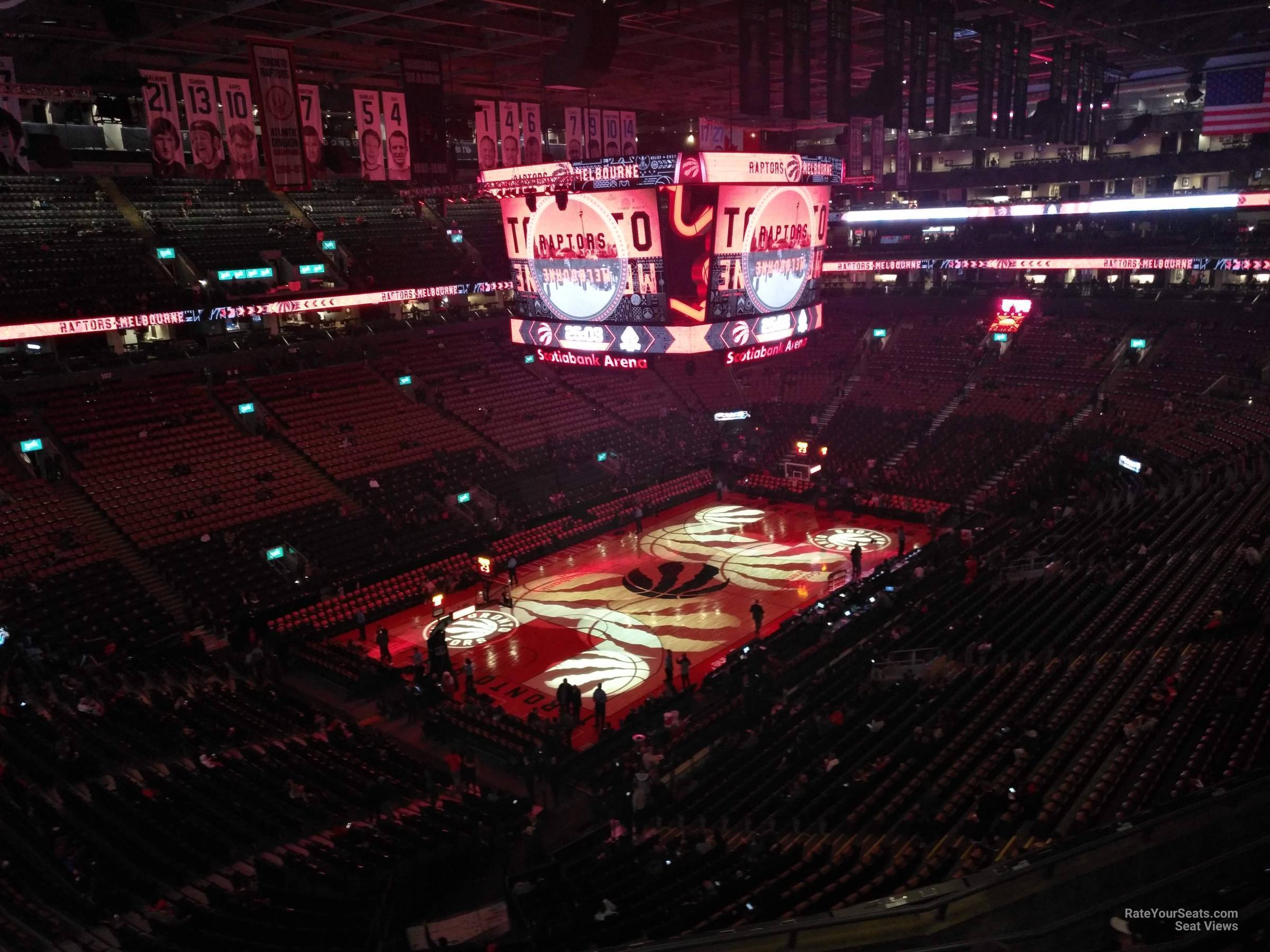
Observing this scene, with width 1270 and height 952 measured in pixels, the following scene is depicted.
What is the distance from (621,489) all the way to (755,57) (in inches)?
→ 713

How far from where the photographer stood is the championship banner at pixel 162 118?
18.8 meters

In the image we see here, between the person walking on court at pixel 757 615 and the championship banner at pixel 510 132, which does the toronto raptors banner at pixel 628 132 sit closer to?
the championship banner at pixel 510 132

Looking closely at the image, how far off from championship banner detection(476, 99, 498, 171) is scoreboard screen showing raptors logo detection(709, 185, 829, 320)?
7176 mm

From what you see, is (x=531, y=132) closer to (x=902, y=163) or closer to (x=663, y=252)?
(x=663, y=252)

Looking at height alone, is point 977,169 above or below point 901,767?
above

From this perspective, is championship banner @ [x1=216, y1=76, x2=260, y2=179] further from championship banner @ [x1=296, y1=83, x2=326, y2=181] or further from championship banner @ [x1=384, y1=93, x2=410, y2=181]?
championship banner @ [x1=384, y1=93, x2=410, y2=181]

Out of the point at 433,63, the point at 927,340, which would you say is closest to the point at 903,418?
the point at 927,340

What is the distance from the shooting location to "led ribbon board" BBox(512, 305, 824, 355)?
18.3 metres

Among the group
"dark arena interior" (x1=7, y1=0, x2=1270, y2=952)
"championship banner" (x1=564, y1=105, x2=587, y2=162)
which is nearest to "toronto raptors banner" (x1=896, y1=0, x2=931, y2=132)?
"dark arena interior" (x1=7, y1=0, x2=1270, y2=952)

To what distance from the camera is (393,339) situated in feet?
118

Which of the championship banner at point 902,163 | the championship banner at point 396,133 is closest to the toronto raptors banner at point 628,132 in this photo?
the championship banner at point 396,133

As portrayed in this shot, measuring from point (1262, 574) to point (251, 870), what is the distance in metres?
17.4

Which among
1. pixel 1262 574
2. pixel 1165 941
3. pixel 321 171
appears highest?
pixel 321 171

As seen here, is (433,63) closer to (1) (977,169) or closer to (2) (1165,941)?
(2) (1165,941)
